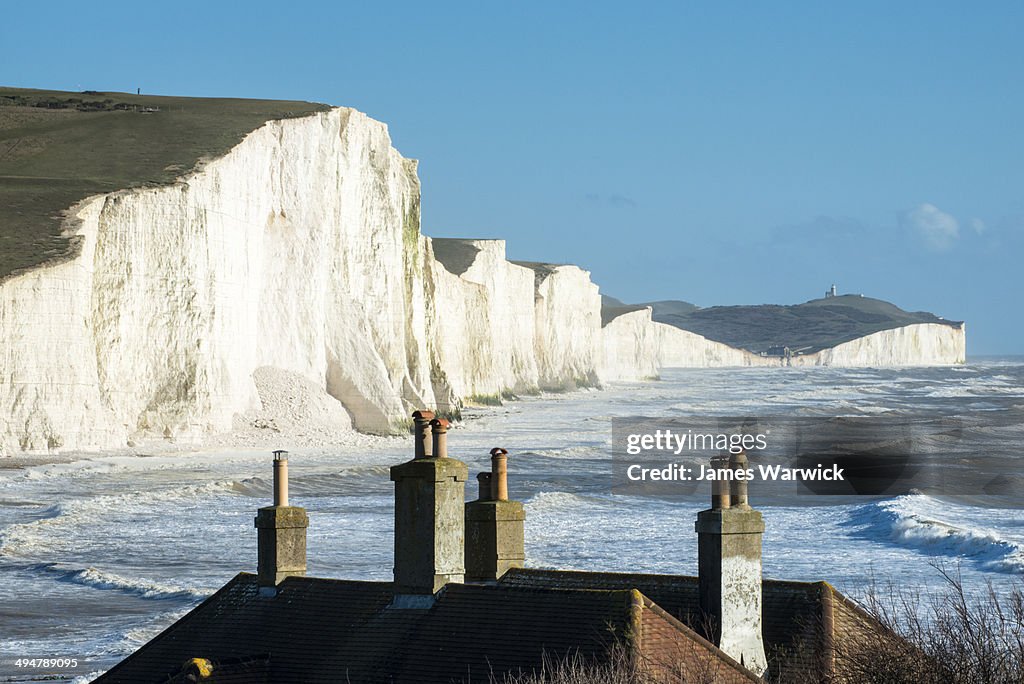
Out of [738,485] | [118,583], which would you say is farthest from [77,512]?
[738,485]

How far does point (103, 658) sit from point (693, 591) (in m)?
9.35

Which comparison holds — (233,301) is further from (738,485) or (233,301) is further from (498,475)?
(738,485)

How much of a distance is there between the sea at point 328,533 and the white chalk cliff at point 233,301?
6.81ft

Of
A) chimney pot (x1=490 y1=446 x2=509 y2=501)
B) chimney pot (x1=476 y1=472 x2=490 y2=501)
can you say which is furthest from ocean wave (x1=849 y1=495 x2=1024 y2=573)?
chimney pot (x1=490 y1=446 x2=509 y2=501)

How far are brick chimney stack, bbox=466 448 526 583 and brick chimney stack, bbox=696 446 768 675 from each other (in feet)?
5.53

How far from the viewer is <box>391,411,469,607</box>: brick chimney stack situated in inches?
457

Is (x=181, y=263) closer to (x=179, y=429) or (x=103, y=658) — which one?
(x=179, y=429)

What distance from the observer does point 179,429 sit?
4959 cm

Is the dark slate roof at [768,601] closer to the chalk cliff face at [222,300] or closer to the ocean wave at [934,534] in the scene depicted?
the ocean wave at [934,534]

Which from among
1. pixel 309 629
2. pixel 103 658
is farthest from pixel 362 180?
pixel 309 629
